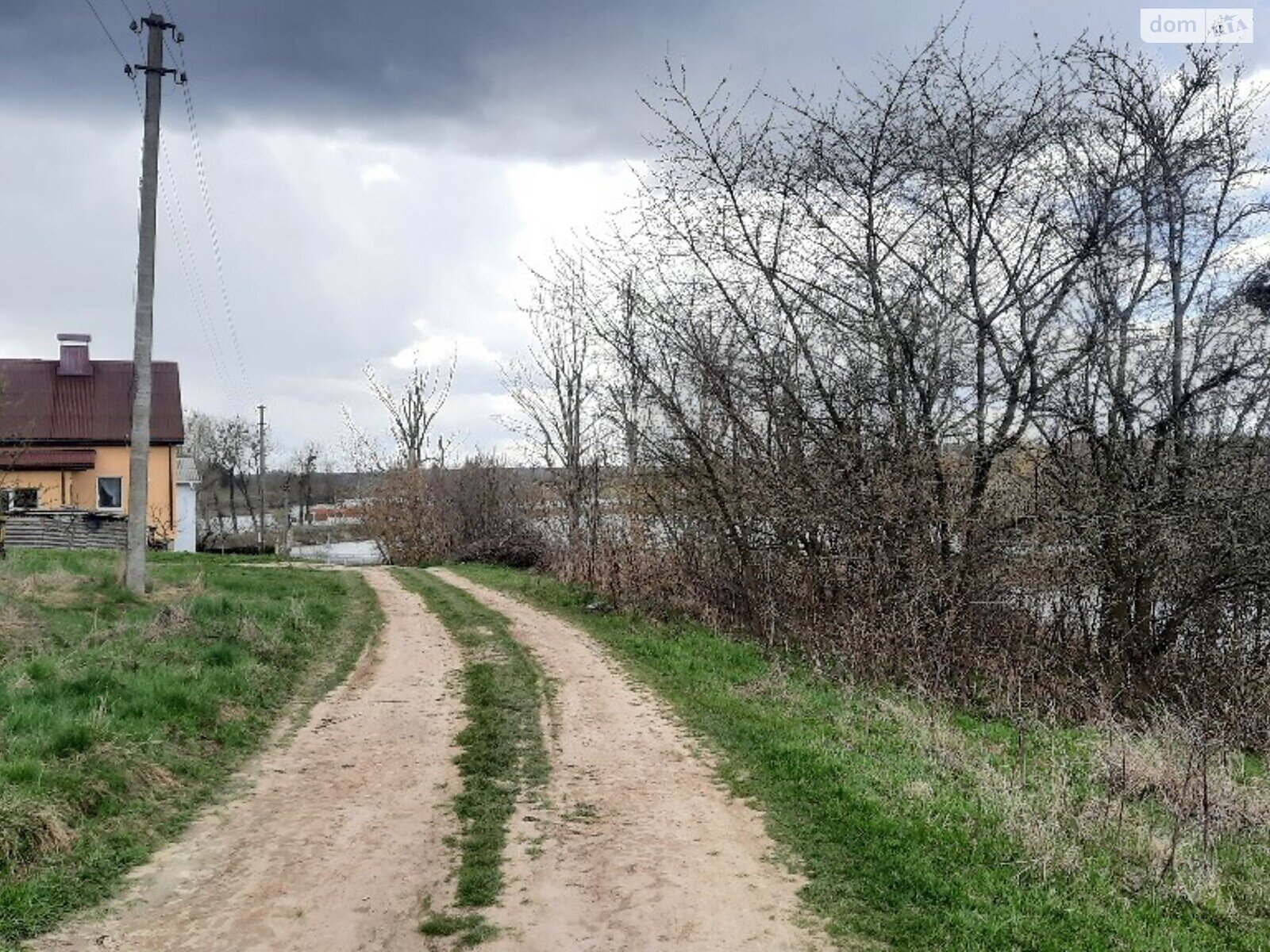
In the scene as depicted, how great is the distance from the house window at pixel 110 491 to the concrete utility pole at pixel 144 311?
21389 mm

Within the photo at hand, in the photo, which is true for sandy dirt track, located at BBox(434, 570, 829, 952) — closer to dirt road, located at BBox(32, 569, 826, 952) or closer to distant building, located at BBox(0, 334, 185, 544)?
dirt road, located at BBox(32, 569, 826, 952)

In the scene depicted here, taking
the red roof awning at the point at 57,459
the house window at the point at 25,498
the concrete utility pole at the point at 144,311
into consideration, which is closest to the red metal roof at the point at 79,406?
the red roof awning at the point at 57,459

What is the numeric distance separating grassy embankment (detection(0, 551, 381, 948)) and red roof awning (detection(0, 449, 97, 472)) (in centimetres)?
1923

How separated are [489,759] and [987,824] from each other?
355cm

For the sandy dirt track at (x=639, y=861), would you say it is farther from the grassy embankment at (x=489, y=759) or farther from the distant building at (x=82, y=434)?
the distant building at (x=82, y=434)

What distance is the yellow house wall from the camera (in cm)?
3198

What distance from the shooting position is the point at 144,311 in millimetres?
14172

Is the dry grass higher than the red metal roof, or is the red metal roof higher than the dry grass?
the red metal roof

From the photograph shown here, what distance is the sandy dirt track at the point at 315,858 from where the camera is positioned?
15.2 ft

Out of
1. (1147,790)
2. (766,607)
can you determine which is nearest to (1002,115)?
(766,607)

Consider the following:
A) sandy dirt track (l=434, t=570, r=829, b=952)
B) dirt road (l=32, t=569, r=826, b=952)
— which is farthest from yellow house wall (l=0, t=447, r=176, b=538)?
sandy dirt track (l=434, t=570, r=829, b=952)

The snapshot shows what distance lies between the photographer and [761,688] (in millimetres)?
10109

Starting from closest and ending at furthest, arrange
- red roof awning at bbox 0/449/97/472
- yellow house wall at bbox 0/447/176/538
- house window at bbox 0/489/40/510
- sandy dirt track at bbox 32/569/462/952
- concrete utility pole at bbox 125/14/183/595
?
sandy dirt track at bbox 32/569/462/952 < concrete utility pole at bbox 125/14/183/595 < red roof awning at bbox 0/449/97/472 < house window at bbox 0/489/40/510 < yellow house wall at bbox 0/447/176/538

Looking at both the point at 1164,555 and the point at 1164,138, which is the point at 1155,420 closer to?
the point at 1164,555
